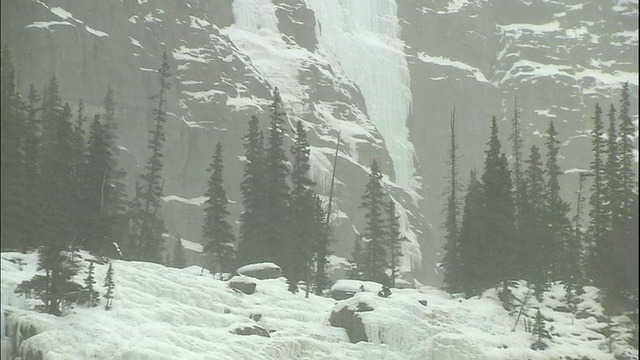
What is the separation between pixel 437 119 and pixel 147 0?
6252 centimetres

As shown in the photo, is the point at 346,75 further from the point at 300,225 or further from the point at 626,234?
the point at 626,234

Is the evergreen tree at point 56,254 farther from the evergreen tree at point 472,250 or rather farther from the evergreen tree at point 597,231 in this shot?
the evergreen tree at point 472,250

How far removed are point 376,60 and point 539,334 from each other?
418ft

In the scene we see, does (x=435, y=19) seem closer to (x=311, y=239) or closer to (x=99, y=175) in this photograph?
(x=311, y=239)

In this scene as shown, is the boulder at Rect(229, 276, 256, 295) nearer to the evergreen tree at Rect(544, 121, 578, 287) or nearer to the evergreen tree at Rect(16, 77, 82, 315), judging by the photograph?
the evergreen tree at Rect(16, 77, 82, 315)

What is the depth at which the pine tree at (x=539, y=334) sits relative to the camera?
134ft

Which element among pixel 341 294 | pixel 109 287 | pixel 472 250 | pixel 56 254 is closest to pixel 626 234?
pixel 341 294

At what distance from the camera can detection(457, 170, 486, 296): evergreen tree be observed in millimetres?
51250

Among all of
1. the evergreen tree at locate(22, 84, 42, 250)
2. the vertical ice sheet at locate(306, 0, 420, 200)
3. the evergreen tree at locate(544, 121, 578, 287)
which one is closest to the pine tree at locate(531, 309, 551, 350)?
the evergreen tree at locate(544, 121, 578, 287)

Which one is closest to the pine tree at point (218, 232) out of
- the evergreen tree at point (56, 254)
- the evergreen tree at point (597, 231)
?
the evergreen tree at point (56, 254)

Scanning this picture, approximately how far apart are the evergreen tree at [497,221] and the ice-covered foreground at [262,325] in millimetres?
3176

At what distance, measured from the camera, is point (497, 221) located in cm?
5262

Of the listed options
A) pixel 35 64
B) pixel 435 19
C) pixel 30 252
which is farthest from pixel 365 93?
pixel 30 252

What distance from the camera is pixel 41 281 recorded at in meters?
30.4
